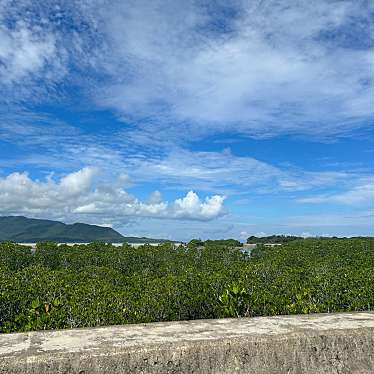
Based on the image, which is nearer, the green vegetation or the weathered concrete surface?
the weathered concrete surface

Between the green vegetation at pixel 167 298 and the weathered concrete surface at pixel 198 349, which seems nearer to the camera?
the weathered concrete surface at pixel 198 349

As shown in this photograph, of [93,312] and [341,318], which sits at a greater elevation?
[341,318]

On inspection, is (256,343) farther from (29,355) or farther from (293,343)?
(29,355)

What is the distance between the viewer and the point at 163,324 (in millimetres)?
3295

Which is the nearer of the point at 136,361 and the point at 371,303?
the point at 136,361

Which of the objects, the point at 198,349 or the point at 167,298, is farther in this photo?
the point at 167,298

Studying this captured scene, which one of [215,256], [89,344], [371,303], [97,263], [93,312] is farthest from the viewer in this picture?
[215,256]

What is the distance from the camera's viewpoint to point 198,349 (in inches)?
109

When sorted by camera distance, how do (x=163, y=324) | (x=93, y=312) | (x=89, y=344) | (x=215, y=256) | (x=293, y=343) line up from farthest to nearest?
(x=215, y=256) < (x=93, y=312) < (x=163, y=324) < (x=293, y=343) < (x=89, y=344)

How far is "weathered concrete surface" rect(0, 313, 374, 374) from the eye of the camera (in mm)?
2568

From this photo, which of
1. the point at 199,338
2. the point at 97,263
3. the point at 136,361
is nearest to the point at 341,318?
the point at 199,338

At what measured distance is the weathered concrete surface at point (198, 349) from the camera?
8.43 feet

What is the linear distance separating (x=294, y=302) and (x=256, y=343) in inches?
247

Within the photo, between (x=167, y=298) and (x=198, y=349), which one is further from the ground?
(x=198, y=349)
